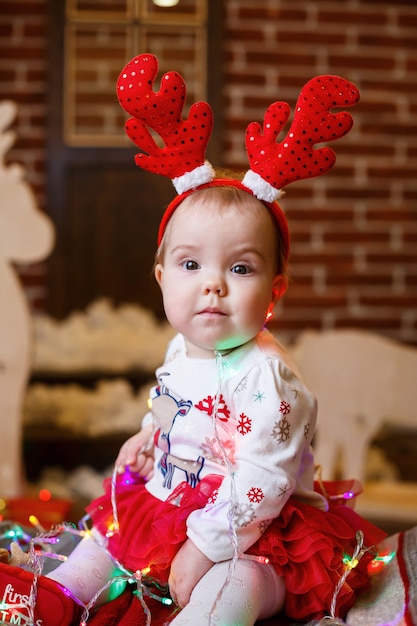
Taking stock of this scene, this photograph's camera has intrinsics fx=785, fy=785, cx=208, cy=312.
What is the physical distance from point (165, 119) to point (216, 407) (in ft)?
1.17

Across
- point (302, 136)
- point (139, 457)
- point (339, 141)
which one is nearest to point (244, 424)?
point (139, 457)

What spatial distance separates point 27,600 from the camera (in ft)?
2.76

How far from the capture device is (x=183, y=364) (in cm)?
102

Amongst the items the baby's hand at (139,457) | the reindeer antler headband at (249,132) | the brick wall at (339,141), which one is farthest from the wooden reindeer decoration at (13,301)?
the reindeer antler headband at (249,132)

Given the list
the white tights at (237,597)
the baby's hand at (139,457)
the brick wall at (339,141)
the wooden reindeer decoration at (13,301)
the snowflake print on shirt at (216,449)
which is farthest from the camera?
the brick wall at (339,141)

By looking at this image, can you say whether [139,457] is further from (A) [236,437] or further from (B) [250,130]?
(B) [250,130]

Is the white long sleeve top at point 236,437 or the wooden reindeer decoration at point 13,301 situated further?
the wooden reindeer decoration at point 13,301

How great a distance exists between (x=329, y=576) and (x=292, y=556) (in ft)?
0.15

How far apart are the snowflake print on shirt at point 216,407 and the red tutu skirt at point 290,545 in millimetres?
72

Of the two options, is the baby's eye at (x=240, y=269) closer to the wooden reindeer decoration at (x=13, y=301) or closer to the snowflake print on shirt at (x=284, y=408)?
the snowflake print on shirt at (x=284, y=408)

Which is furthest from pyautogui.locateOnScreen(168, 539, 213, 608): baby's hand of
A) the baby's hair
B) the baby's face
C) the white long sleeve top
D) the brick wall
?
the brick wall

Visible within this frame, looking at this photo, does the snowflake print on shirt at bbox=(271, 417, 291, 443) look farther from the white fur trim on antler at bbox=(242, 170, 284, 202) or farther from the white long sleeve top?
the white fur trim on antler at bbox=(242, 170, 284, 202)

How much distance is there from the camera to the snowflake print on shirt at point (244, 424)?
0.90m

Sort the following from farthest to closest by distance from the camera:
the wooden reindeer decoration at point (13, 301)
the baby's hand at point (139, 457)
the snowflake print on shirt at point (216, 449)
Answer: the wooden reindeer decoration at point (13, 301) → the baby's hand at point (139, 457) → the snowflake print on shirt at point (216, 449)
